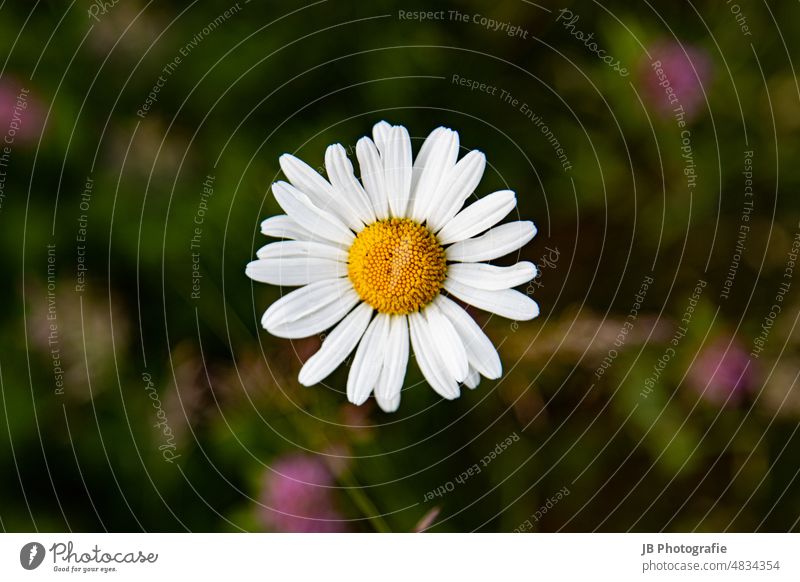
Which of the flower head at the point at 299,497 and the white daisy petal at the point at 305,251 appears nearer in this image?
the white daisy petal at the point at 305,251

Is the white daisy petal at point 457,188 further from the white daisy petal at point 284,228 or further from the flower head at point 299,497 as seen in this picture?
the flower head at point 299,497

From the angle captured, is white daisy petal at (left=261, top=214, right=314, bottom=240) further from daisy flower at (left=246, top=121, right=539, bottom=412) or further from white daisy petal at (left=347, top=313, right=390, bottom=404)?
white daisy petal at (left=347, top=313, right=390, bottom=404)

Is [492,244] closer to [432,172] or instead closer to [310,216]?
[432,172]

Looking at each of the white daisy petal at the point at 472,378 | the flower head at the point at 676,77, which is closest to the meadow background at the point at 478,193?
the flower head at the point at 676,77

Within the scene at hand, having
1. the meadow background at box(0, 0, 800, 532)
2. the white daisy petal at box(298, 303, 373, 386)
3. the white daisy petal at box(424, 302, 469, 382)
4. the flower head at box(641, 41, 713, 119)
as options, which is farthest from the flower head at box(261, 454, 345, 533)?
the flower head at box(641, 41, 713, 119)
